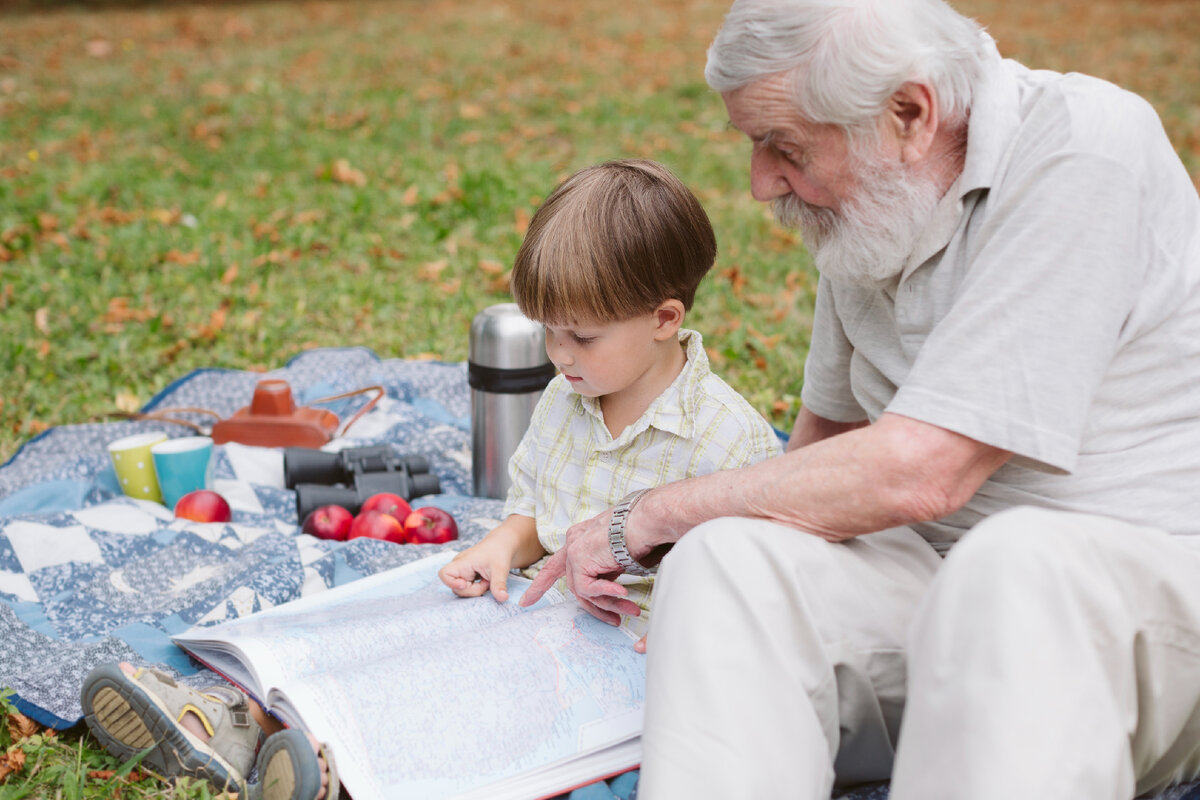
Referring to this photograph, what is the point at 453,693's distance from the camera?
2125 millimetres

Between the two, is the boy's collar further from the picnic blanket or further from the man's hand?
the picnic blanket

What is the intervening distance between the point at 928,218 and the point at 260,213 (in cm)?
541

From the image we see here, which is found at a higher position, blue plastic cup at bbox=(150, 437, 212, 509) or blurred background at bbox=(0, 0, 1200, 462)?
blurred background at bbox=(0, 0, 1200, 462)

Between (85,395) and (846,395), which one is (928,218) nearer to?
(846,395)

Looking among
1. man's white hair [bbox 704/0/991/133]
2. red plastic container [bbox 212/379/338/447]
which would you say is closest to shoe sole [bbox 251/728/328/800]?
man's white hair [bbox 704/0/991/133]

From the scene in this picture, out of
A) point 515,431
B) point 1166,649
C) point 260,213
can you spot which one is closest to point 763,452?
point 1166,649

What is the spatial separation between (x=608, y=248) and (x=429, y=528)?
1210 mm

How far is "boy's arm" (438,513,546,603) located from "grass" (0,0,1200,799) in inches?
28.1

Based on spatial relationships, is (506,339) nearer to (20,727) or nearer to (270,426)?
(270,426)

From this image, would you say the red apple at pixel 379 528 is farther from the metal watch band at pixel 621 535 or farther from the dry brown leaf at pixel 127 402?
the dry brown leaf at pixel 127 402

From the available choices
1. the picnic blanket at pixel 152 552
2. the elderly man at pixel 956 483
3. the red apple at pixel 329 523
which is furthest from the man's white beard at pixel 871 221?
the red apple at pixel 329 523

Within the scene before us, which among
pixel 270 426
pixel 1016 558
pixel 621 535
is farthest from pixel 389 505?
pixel 1016 558

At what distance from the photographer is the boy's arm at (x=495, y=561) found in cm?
259

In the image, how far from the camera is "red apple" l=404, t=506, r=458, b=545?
3.25 meters
